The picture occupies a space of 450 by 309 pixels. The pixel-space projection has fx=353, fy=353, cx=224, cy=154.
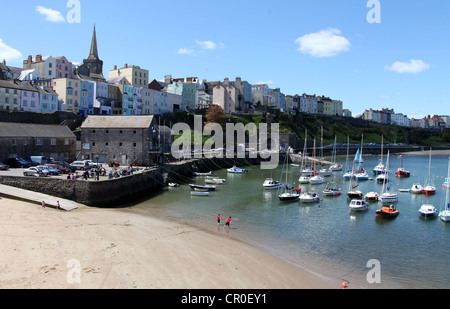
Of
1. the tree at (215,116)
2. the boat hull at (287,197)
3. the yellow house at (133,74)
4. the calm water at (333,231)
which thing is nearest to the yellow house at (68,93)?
the yellow house at (133,74)

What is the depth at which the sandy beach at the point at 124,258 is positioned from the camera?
53.4ft

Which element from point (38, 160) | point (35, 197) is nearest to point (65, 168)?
point (38, 160)

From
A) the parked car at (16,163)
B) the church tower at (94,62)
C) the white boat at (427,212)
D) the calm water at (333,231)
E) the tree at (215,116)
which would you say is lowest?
the calm water at (333,231)

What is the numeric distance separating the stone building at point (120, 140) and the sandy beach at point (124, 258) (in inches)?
809

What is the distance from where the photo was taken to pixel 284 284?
18.1m

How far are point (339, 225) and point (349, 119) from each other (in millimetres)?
141864

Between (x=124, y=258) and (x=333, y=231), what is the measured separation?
1761 centimetres

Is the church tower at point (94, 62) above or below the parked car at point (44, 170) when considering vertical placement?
above

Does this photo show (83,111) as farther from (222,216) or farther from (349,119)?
(349,119)

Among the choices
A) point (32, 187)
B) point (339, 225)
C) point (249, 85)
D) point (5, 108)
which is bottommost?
point (339, 225)

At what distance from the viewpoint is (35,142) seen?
43500mm

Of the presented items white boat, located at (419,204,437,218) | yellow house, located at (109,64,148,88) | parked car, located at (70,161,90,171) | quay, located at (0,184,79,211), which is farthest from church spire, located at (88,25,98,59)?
white boat, located at (419,204,437,218)

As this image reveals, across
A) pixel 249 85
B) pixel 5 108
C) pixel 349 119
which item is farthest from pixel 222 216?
pixel 349 119

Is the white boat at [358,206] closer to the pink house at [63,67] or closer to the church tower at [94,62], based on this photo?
the pink house at [63,67]
